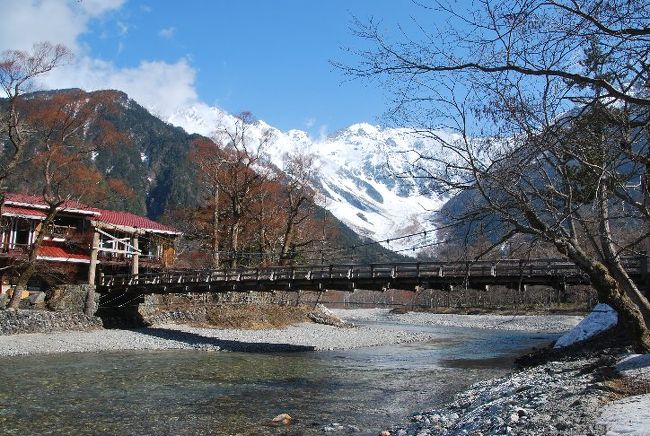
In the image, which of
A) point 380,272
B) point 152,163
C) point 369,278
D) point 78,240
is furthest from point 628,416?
point 152,163

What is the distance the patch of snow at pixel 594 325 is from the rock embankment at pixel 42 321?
20.2 meters

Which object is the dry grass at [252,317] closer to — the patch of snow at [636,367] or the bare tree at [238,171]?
the bare tree at [238,171]

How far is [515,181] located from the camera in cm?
893

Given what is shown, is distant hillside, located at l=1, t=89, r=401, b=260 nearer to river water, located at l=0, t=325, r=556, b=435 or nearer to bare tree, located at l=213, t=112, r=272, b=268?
bare tree, located at l=213, t=112, r=272, b=268

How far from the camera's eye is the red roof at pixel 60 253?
97.4 ft

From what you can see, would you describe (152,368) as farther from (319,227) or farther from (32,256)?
(319,227)

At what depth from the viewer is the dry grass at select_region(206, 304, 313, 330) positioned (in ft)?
101

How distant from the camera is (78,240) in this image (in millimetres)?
31266

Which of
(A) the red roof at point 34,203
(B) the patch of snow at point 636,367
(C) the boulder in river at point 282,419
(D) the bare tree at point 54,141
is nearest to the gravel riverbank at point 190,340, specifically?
(D) the bare tree at point 54,141

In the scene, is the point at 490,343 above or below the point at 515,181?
below

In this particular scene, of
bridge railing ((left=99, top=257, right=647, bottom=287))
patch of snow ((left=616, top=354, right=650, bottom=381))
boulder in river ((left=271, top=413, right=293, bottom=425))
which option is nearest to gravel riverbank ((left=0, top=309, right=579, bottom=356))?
bridge railing ((left=99, top=257, right=647, bottom=287))

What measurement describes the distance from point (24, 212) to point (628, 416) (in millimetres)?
29992

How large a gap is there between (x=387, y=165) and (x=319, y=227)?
136ft

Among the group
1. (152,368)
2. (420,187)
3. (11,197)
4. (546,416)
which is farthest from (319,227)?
(546,416)
